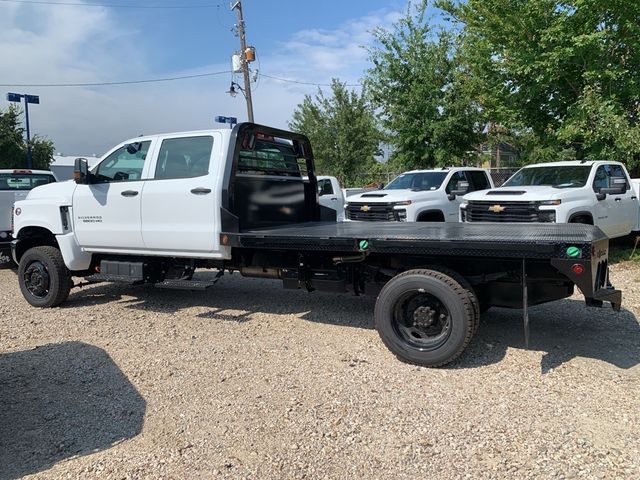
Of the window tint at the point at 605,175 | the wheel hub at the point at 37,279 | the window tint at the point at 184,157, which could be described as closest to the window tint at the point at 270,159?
the window tint at the point at 184,157

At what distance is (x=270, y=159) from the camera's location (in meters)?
6.73

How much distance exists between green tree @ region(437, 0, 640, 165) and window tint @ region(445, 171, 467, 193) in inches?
97.9

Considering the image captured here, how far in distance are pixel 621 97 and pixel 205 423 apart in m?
11.5

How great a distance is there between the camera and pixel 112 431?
3.69m

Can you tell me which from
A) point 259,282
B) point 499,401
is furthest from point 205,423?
point 259,282

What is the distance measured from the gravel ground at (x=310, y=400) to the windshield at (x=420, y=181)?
5.07 meters

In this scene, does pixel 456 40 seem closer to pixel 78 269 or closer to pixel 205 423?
pixel 78 269

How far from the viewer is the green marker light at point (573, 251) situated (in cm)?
396

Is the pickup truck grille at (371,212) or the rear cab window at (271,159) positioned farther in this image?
the pickup truck grille at (371,212)

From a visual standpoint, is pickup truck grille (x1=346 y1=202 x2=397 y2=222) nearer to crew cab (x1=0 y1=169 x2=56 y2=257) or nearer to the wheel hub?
the wheel hub

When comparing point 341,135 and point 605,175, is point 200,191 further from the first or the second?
point 341,135

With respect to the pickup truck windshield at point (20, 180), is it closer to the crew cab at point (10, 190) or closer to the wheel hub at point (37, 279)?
the crew cab at point (10, 190)

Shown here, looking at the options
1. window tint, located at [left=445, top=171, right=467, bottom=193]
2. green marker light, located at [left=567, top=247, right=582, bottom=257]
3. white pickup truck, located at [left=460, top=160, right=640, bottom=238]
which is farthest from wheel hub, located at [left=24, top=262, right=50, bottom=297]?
window tint, located at [left=445, top=171, right=467, bottom=193]

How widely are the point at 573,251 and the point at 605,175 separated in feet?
22.8
